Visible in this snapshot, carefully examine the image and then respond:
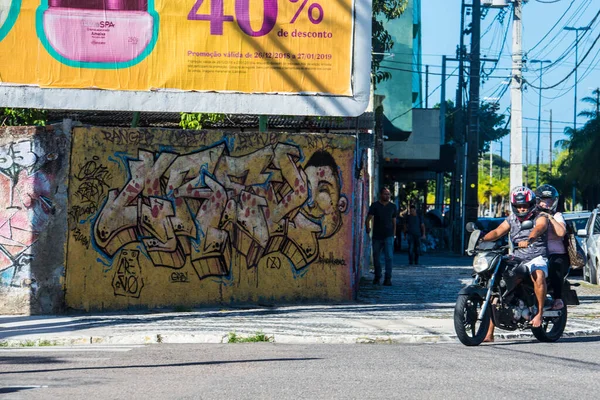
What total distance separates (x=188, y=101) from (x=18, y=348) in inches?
210

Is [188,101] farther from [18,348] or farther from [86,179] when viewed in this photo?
[18,348]

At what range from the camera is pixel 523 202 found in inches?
399

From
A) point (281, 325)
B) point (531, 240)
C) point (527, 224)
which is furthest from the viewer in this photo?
point (281, 325)

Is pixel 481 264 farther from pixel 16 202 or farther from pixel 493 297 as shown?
pixel 16 202

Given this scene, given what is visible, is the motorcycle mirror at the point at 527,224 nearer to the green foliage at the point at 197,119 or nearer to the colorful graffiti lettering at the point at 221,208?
the colorful graffiti lettering at the point at 221,208

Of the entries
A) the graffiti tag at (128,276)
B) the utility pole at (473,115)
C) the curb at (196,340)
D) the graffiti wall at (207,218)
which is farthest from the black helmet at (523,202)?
the utility pole at (473,115)

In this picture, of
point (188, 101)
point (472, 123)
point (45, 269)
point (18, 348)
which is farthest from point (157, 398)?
point (472, 123)

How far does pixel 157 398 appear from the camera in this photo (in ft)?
21.4

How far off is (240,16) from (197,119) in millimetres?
5019

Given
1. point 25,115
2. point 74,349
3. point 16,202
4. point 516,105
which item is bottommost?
point 74,349

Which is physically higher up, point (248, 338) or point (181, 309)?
point (181, 309)

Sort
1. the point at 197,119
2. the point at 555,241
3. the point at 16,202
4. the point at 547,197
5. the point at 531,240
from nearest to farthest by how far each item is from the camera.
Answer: the point at 531,240, the point at 547,197, the point at 555,241, the point at 16,202, the point at 197,119

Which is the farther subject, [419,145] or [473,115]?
[419,145]

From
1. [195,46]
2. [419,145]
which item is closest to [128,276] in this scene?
[195,46]
